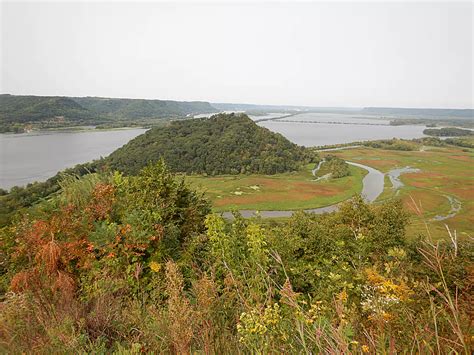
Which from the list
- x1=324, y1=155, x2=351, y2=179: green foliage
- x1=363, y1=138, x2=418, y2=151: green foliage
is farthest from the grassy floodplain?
x1=363, y1=138, x2=418, y2=151: green foliage

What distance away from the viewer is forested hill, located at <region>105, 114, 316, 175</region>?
225 feet

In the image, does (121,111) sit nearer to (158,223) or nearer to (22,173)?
(22,173)

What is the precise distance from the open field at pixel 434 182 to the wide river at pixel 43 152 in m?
60.2

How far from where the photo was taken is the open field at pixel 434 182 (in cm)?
3231

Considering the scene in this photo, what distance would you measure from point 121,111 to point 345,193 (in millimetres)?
186156

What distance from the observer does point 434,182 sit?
50875 mm

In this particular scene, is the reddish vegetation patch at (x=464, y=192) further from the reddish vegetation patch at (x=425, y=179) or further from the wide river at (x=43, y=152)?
the wide river at (x=43, y=152)

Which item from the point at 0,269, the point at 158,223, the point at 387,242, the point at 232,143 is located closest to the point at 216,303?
the point at 158,223

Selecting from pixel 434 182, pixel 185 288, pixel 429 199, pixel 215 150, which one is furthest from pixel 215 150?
pixel 185 288

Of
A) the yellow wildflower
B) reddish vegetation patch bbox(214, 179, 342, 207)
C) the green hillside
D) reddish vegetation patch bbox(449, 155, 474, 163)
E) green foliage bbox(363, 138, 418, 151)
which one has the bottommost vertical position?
reddish vegetation patch bbox(214, 179, 342, 207)

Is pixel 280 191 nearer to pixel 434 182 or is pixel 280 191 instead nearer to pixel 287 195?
pixel 287 195

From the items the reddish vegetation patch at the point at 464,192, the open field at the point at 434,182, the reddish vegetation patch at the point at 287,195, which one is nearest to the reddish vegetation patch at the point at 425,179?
the open field at the point at 434,182

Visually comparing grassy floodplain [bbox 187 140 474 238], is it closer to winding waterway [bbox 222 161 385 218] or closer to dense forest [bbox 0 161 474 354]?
winding waterway [bbox 222 161 385 218]

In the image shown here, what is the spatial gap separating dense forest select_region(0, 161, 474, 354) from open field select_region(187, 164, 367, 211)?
30.2 m
